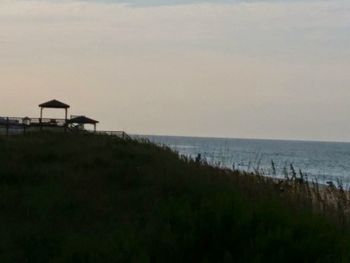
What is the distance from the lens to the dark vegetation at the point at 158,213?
370 inches

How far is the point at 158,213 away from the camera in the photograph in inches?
465

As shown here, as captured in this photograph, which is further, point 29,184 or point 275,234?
point 29,184

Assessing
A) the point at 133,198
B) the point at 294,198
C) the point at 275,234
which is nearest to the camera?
the point at 275,234

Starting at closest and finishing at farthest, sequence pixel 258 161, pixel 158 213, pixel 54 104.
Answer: pixel 158 213 → pixel 258 161 → pixel 54 104

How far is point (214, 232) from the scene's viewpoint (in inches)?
381

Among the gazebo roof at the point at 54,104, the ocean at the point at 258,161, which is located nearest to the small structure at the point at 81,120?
the gazebo roof at the point at 54,104

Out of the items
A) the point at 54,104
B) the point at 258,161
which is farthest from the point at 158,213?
the point at 54,104

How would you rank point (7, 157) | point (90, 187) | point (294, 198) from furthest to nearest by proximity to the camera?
point (7, 157)
point (90, 187)
point (294, 198)

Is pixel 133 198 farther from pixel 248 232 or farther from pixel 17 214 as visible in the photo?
pixel 248 232

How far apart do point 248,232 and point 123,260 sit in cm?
148

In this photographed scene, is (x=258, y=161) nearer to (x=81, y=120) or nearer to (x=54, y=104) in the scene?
(x=54, y=104)

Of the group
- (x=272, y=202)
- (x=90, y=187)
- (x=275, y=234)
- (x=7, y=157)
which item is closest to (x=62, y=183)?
(x=90, y=187)

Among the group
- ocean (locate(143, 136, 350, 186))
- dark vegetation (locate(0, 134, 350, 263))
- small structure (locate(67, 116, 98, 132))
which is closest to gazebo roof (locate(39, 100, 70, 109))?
small structure (locate(67, 116, 98, 132))

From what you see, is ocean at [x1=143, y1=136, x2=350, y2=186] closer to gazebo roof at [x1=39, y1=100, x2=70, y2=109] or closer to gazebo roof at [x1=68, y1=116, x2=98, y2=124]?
gazebo roof at [x1=68, y1=116, x2=98, y2=124]
